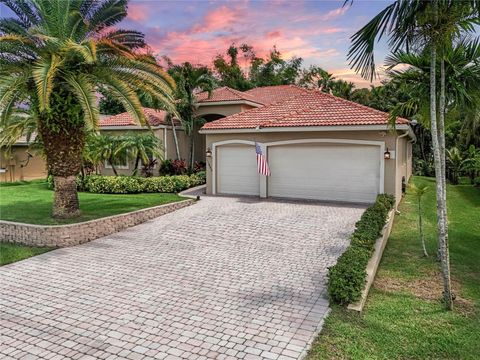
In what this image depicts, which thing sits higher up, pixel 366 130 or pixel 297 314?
pixel 366 130

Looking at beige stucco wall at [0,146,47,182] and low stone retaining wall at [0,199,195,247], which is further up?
beige stucco wall at [0,146,47,182]

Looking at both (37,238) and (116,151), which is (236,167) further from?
(37,238)

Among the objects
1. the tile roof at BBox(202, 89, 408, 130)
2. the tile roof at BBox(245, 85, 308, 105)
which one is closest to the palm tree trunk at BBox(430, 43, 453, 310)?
the tile roof at BBox(202, 89, 408, 130)

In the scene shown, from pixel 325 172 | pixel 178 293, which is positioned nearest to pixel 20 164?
pixel 325 172

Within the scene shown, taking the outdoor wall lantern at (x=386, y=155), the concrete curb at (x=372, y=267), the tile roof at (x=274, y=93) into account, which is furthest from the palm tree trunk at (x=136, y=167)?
the concrete curb at (x=372, y=267)

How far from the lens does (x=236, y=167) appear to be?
785 inches

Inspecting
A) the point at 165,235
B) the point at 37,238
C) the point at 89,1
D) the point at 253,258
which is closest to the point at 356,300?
the point at 253,258

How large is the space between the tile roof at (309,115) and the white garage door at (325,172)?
1.14 metres

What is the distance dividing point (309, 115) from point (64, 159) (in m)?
11.0

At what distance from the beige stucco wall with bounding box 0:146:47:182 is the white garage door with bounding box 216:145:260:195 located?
14949 millimetres

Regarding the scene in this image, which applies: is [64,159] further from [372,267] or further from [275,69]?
[275,69]

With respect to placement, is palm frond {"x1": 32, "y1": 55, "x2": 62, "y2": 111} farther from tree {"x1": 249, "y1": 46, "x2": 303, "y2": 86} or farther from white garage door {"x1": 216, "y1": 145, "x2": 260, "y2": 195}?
tree {"x1": 249, "y1": 46, "x2": 303, "y2": 86}

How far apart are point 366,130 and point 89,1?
11833mm

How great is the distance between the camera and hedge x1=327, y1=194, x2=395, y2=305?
7.48 metres
